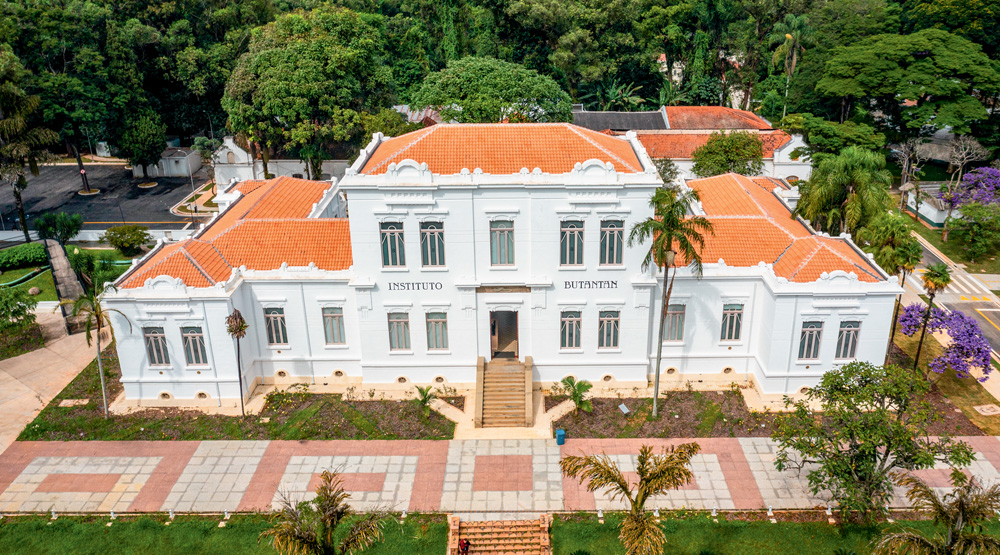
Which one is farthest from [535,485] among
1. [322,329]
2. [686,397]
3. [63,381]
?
[63,381]

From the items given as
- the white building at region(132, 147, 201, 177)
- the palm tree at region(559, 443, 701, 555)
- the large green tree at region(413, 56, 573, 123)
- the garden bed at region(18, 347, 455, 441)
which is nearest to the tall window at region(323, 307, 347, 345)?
the garden bed at region(18, 347, 455, 441)

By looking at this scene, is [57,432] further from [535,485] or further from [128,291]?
[535,485]

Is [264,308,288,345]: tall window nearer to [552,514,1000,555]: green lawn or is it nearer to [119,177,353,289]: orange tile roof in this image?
[119,177,353,289]: orange tile roof

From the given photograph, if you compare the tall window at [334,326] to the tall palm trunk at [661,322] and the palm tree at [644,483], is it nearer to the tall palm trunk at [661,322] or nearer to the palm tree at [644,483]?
the tall palm trunk at [661,322]

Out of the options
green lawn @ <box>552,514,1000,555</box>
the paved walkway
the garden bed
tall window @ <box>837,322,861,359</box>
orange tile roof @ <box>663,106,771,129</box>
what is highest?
orange tile roof @ <box>663,106,771,129</box>

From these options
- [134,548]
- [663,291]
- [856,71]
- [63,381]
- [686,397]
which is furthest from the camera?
[856,71]

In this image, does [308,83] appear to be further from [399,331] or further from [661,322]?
[661,322]
